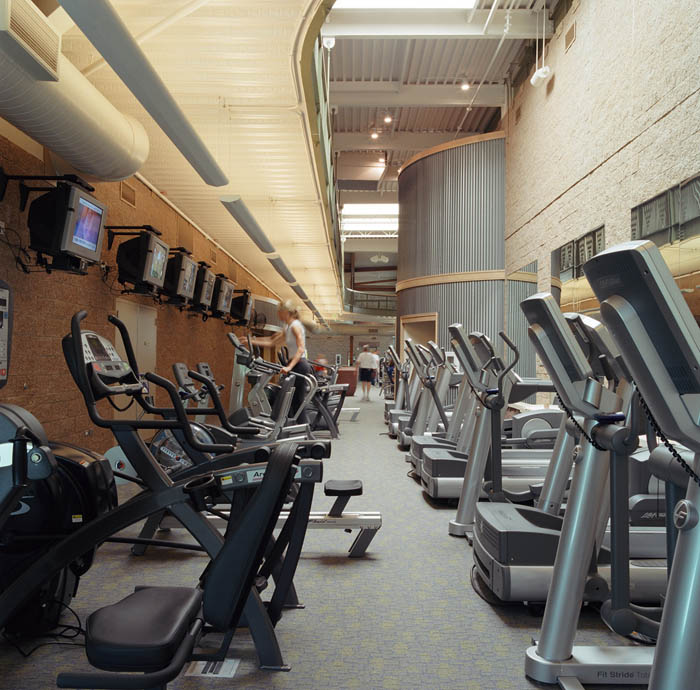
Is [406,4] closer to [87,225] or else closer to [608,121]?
[608,121]

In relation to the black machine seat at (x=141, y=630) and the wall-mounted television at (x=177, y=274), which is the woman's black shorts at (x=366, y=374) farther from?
the black machine seat at (x=141, y=630)

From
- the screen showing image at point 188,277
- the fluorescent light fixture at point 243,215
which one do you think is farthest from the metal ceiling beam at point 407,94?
the screen showing image at point 188,277

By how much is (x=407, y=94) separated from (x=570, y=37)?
13.3 ft

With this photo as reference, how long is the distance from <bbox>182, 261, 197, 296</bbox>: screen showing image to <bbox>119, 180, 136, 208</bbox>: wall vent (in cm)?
97

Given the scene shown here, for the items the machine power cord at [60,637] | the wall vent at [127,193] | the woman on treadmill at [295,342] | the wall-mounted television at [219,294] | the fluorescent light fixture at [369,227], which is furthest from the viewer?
the fluorescent light fixture at [369,227]

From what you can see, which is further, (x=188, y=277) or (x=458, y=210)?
(x=458, y=210)

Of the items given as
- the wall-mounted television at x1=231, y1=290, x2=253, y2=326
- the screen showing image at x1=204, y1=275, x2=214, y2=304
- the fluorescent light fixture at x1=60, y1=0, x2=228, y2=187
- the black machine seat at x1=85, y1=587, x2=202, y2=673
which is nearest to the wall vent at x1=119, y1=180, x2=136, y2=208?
the screen showing image at x1=204, y1=275, x2=214, y2=304

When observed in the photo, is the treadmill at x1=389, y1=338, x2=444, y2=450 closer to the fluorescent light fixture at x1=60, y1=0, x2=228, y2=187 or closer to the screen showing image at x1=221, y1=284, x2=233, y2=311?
the fluorescent light fixture at x1=60, y1=0, x2=228, y2=187

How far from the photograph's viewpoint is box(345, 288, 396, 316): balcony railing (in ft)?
93.9

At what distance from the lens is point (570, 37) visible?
7438 millimetres

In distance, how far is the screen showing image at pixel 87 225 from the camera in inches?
177

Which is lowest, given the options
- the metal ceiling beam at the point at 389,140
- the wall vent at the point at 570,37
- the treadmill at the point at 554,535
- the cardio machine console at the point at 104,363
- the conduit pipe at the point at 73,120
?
the treadmill at the point at 554,535

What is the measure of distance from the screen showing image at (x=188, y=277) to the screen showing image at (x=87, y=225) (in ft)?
8.65

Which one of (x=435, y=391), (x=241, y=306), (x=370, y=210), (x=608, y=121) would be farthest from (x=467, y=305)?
(x=370, y=210)
